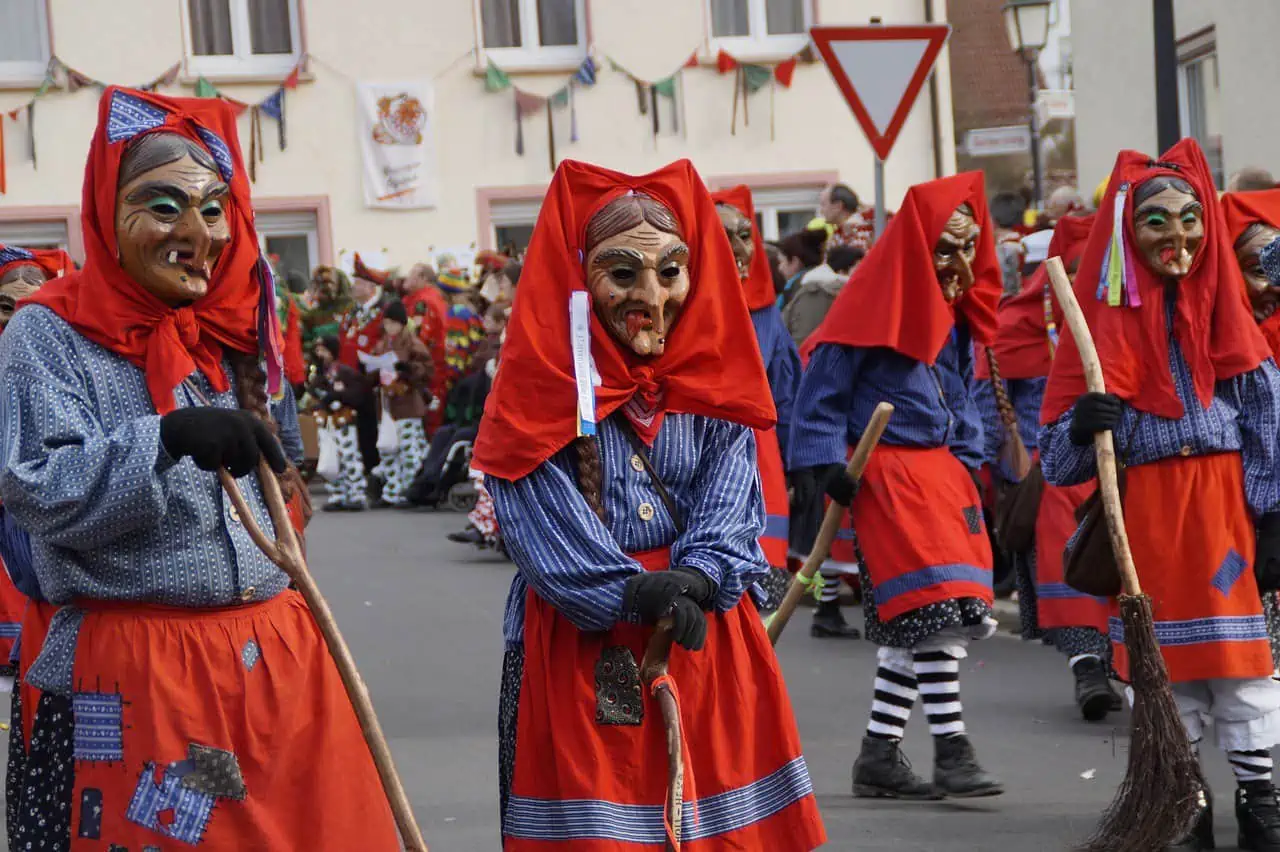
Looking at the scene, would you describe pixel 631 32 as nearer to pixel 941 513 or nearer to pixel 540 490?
pixel 941 513

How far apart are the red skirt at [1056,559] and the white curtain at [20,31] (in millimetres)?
17731

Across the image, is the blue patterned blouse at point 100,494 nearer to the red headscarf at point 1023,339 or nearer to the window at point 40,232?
the red headscarf at point 1023,339

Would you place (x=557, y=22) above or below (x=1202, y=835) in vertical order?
A: above

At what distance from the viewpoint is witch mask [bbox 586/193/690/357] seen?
15.0ft

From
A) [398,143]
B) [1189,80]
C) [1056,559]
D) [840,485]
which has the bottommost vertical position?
[1056,559]

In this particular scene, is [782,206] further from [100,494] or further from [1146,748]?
[100,494]

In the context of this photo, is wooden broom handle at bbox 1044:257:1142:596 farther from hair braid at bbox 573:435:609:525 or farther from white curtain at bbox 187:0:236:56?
white curtain at bbox 187:0:236:56

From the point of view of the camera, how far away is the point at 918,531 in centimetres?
698

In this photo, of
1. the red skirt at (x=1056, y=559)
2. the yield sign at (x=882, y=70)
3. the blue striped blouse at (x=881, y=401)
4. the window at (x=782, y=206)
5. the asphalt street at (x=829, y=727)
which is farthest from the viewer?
the window at (x=782, y=206)

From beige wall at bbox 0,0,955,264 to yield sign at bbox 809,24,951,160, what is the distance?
1355 cm

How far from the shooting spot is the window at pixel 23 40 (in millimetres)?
23625

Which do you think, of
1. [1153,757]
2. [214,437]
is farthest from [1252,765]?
[214,437]

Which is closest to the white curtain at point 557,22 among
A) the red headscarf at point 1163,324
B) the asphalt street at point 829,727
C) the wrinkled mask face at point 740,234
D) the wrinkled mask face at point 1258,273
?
the asphalt street at point 829,727

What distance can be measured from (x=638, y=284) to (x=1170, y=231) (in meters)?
2.37
